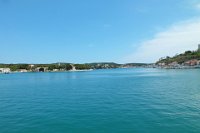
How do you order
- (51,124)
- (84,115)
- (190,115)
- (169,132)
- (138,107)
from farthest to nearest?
(138,107)
(84,115)
(190,115)
(51,124)
(169,132)

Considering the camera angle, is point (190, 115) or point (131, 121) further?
point (190, 115)

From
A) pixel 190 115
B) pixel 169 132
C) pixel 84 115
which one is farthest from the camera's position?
pixel 84 115

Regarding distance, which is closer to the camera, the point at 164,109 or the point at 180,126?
the point at 180,126

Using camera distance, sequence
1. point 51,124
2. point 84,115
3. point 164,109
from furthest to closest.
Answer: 1. point 164,109
2. point 84,115
3. point 51,124

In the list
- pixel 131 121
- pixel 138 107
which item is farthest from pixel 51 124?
pixel 138 107

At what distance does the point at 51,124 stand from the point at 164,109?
14706mm

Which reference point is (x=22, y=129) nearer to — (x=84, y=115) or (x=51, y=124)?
(x=51, y=124)

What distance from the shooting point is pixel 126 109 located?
102ft

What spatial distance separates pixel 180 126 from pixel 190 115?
4905 millimetres

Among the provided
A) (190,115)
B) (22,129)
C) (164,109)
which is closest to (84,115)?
(22,129)

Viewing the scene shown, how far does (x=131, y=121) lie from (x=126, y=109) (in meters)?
6.41

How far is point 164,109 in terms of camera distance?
30031 mm

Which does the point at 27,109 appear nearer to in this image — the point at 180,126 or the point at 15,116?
the point at 15,116

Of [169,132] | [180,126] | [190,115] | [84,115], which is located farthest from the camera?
[84,115]
